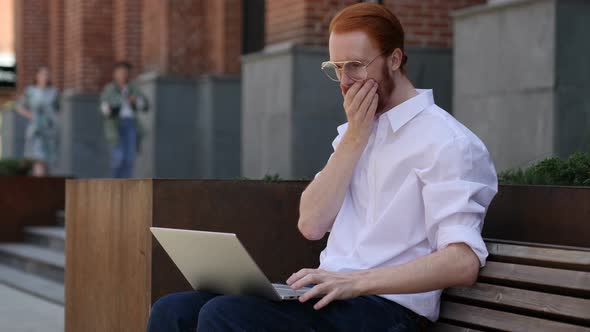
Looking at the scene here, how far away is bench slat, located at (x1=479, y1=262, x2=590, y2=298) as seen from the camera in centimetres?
308

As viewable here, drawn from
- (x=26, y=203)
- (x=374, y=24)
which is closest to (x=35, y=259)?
(x=26, y=203)

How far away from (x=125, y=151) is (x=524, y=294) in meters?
10.6

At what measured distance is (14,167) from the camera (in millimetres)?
12961

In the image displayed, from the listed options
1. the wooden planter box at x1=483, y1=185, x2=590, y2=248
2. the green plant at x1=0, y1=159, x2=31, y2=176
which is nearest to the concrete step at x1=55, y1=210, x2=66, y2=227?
the green plant at x1=0, y1=159, x2=31, y2=176

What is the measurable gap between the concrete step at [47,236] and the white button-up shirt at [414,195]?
298 inches

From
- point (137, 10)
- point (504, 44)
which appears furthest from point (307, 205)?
point (137, 10)

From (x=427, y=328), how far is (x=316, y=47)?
7.02m

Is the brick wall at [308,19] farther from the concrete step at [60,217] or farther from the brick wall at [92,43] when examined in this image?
the brick wall at [92,43]

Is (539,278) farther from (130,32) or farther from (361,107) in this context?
(130,32)

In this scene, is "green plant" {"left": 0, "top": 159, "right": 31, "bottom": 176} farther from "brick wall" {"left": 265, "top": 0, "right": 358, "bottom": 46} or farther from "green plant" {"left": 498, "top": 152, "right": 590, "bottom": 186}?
"green plant" {"left": 498, "top": 152, "right": 590, "bottom": 186}

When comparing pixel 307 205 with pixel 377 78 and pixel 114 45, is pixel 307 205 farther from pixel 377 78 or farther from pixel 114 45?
pixel 114 45

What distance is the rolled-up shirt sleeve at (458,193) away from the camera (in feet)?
10.4

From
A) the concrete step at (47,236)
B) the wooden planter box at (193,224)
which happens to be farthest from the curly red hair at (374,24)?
the concrete step at (47,236)

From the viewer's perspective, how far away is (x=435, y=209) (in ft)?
10.5
